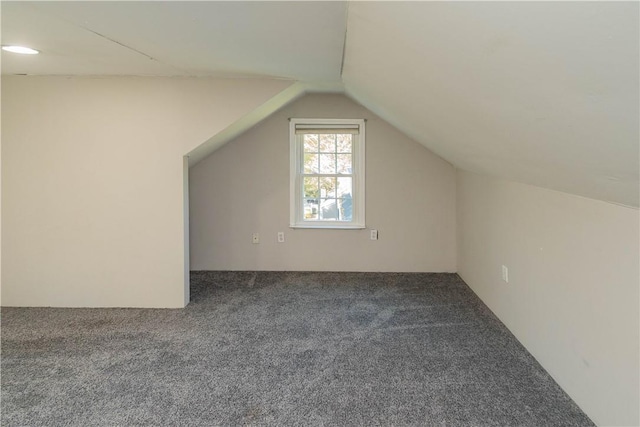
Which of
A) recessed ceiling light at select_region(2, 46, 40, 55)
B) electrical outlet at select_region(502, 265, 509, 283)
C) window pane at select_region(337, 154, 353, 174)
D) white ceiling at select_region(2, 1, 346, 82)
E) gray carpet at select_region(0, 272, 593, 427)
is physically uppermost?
recessed ceiling light at select_region(2, 46, 40, 55)

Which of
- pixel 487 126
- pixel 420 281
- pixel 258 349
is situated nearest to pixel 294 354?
pixel 258 349

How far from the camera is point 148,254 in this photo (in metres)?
3.13

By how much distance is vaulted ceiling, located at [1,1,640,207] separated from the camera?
2.73 feet

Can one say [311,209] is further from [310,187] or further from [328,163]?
[328,163]

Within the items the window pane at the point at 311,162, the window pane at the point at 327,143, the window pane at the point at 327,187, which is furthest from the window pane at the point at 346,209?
the window pane at the point at 327,143

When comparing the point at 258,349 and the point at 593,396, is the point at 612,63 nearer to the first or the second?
the point at 593,396

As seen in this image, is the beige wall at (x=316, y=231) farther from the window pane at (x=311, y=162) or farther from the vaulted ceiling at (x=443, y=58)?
the vaulted ceiling at (x=443, y=58)

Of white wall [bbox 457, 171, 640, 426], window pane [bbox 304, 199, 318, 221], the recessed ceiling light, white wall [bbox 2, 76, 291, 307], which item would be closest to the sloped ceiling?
white wall [bbox 457, 171, 640, 426]

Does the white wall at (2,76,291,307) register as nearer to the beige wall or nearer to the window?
the beige wall

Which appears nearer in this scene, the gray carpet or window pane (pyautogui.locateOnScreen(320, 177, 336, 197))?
the gray carpet

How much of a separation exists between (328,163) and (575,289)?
2852mm

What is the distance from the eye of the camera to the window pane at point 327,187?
4.30 m

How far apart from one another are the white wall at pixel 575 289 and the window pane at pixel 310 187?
1947mm

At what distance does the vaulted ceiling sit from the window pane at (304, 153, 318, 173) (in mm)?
1417
